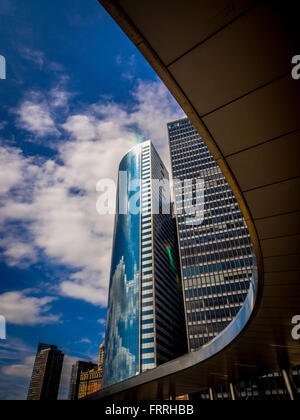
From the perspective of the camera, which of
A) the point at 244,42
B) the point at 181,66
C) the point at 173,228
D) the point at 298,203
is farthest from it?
the point at 173,228

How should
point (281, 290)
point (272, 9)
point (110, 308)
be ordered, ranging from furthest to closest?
point (110, 308), point (281, 290), point (272, 9)

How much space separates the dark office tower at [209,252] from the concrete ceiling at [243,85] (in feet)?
205

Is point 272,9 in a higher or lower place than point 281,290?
higher

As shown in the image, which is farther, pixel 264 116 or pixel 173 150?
pixel 173 150

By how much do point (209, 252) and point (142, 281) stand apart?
2696 centimetres

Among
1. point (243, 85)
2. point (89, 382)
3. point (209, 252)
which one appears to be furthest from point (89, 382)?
point (243, 85)

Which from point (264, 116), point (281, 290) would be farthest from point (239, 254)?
point (264, 116)

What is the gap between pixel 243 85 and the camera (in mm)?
2832

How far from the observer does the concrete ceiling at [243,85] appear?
2.31m

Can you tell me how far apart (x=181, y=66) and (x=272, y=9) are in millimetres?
957

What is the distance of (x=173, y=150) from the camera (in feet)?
315

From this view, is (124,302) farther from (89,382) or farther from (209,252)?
(89,382)
